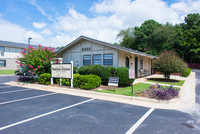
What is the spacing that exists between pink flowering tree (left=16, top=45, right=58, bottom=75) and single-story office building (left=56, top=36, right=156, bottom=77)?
130 inches

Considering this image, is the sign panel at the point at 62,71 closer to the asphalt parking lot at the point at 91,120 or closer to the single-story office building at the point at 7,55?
the asphalt parking lot at the point at 91,120

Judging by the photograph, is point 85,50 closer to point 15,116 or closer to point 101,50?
point 101,50

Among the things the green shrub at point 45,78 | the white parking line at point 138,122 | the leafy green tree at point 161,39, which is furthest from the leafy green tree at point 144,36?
the white parking line at point 138,122

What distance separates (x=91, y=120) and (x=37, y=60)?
8.98 m

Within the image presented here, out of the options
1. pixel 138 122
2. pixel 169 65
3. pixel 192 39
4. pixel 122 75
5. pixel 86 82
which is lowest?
pixel 138 122

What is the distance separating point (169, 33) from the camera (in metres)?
36.6

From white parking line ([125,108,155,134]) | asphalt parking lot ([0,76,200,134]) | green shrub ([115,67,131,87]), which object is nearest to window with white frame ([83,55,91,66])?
green shrub ([115,67,131,87])

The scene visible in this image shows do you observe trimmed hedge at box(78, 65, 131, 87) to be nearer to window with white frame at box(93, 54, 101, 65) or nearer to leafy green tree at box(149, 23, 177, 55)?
window with white frame at box(93, 54, 101, 65)

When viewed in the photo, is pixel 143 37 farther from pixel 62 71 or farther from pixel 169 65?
pixel 62 71

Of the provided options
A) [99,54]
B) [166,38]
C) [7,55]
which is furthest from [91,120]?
[166,38]

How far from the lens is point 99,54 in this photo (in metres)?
13.5

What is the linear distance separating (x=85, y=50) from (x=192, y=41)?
129 feet

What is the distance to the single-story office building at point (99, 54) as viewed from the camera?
12516 mm

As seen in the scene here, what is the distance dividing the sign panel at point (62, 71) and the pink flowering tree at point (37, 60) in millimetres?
1130
